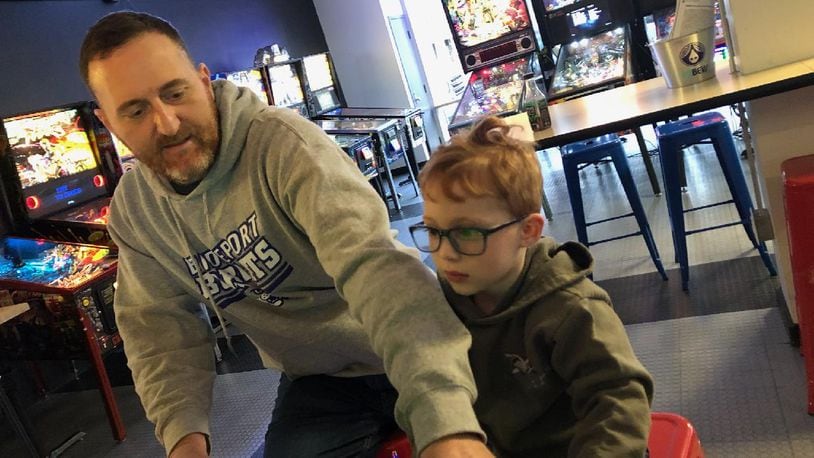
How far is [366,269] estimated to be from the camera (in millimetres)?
1043

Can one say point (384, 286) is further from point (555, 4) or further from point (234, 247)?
point (555, 4)

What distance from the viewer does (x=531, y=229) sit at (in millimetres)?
1172

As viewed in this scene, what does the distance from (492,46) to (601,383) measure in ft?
17.5

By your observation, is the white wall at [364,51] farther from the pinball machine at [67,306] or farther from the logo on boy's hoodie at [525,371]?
the logo on boy's hoodie at [525,371]

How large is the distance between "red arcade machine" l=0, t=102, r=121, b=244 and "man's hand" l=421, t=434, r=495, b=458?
3372 mm

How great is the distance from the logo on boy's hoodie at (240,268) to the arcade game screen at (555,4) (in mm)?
4992

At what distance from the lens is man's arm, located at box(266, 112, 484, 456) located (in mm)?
885

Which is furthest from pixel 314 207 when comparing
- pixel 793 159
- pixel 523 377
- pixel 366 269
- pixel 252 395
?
pixel 252 395

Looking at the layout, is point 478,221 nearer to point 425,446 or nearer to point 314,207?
point 314,207

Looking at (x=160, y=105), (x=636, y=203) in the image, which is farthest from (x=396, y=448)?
(x=636, y=203)

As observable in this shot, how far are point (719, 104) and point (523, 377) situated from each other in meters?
1.47

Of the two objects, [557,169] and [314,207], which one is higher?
[314,207]

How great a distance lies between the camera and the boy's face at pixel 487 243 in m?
1.13

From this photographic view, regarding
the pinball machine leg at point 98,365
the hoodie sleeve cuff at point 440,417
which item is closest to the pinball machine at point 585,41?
the pinball machine leg at point 98,365
